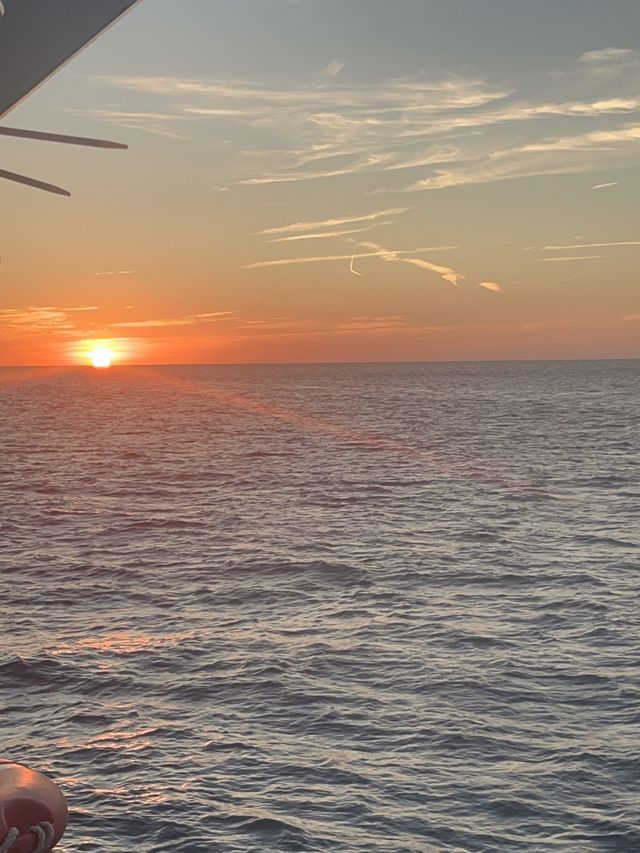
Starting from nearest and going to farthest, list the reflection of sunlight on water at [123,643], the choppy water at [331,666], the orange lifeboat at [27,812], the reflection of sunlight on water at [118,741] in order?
the orange lifeboat at [27,812], the choppy water at [331,666], the reflection of sunlight on water at [118,741], the reflection of sunlight on water at [123,643]

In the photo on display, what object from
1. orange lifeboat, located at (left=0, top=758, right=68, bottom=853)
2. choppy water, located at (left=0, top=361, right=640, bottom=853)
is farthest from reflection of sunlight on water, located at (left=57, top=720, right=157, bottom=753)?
orange lifeboat, located at (left=0, top=758, right=68, bottom=853)

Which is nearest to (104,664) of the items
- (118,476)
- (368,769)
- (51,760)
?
(51,760)

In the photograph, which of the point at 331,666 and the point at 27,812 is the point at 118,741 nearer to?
the point at 331,666

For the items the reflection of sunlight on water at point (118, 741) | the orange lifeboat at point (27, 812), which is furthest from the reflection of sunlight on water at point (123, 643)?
the orange lifeboat at point (27, 812)

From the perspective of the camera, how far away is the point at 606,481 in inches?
2413

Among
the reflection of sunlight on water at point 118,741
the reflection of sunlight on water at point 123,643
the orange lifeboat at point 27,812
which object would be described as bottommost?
the reflection of sunlight on water at point 118,741

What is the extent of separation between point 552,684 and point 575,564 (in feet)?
46.3

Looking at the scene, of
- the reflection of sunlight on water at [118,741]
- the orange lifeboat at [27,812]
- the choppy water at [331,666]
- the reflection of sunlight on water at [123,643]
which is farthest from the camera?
the reflection of sunlight on water at [123,643]

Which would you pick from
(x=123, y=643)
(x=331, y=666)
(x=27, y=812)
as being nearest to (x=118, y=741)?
(x=331, y=666)

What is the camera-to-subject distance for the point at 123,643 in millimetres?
26922

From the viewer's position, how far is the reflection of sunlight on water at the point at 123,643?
86.1 ft

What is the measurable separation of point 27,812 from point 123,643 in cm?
1430

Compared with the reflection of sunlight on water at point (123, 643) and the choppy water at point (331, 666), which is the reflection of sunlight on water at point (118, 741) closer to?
the choppy water at point (331, 666)

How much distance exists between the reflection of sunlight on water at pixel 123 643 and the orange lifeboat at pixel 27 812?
12830 millimetres
